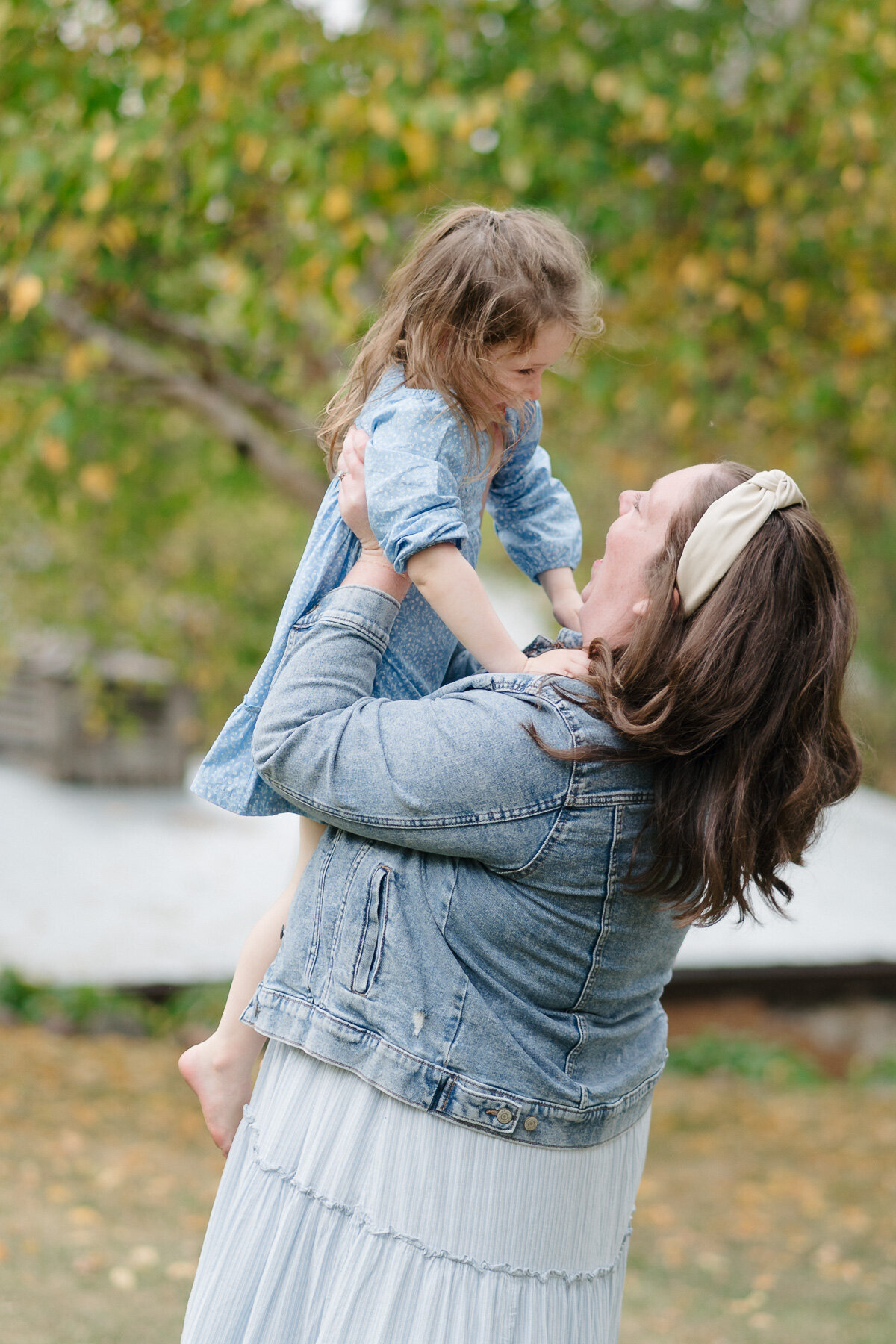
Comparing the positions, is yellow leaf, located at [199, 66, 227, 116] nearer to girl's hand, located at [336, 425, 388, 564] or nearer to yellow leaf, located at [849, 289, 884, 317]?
yellow leaf, located at [849, 289, 884, 317]

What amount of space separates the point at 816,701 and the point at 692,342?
3053mm

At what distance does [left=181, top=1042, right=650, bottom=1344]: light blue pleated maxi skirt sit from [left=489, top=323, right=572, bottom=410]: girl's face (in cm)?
85

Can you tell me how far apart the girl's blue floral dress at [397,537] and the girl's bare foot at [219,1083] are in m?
0.31

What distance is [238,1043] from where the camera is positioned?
158cm

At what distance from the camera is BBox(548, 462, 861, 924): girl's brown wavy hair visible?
1293 mm

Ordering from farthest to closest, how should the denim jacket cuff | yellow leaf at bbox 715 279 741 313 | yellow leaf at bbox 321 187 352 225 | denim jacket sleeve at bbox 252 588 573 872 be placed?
yellow leaf at bbox 715 279 741 313
yellow leaf at bbox 321 187 352 225
the denim jacket cuff
denim jacket sleeve at bbox 252 588 573 872

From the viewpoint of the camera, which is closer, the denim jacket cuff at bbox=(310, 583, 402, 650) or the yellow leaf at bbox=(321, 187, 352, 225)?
the denim jacket cuff at bbox=(310, 583, 402, 650)

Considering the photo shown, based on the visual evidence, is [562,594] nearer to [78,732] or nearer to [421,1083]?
[421,1083]

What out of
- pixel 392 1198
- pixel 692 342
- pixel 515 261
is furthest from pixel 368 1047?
pixel 692 342

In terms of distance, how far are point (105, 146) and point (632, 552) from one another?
9.19 ft

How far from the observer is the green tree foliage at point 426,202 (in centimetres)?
376

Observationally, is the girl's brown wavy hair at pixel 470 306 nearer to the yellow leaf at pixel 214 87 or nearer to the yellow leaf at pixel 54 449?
the yellow leaf at pixel 214 87

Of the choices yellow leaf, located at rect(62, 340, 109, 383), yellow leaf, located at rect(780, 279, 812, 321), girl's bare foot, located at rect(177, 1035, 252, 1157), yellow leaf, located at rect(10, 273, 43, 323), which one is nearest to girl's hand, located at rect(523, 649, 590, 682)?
girl's bare foot, located at rect(177, 1035, 252, 1157)

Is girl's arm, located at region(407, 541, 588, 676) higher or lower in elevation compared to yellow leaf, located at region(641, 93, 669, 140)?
lower
